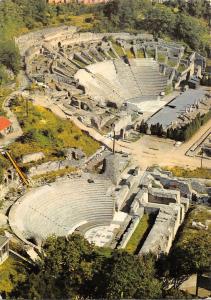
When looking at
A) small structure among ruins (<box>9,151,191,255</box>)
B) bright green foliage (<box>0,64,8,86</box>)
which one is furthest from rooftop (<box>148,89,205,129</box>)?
bright green foliage (<box>0,64,8,86</box>)

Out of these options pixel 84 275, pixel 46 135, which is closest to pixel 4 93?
pixel 46 135

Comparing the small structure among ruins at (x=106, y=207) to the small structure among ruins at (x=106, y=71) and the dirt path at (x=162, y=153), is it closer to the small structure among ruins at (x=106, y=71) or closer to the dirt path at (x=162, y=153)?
the dirt path at (x=162, y=153)

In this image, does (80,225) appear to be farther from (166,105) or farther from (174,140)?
(166,105)

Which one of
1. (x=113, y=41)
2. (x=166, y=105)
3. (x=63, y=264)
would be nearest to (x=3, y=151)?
(x=63, y=264)

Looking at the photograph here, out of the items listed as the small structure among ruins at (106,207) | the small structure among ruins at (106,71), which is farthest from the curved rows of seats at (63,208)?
the small structure among ruins at (106,71)

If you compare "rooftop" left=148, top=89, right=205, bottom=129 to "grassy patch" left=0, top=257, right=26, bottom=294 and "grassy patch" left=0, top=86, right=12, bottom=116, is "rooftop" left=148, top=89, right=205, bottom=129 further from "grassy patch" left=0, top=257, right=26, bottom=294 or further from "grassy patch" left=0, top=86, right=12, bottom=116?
"grassy patch" left=0, top=257, right=26, bottom=294

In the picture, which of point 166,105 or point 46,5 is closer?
point 166,105
